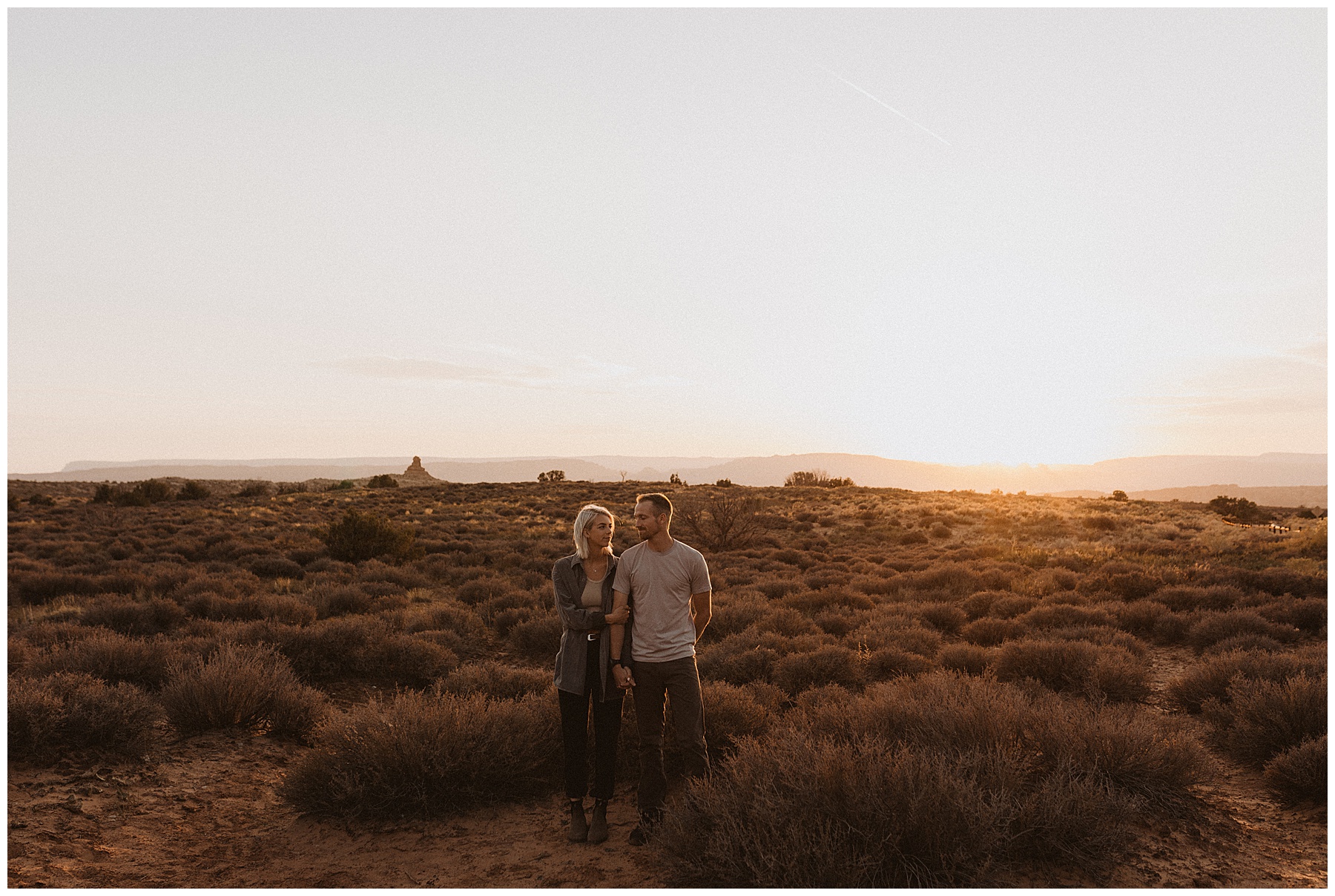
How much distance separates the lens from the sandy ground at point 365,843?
443 centimetres

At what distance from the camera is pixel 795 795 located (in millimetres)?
A: 4051

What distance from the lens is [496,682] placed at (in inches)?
305

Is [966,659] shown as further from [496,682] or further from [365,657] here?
[365,657]

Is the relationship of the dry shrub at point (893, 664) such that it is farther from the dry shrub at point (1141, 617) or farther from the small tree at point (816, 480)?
the small tree at point (816, 480)

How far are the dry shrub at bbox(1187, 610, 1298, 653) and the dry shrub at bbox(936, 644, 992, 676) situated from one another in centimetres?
343

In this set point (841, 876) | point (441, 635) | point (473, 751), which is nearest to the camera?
point (841, 876)

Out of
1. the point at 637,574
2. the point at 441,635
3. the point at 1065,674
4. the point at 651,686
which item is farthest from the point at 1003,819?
the point at 441,635

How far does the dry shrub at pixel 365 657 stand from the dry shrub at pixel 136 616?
2.80 m

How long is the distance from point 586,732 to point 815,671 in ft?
14.3

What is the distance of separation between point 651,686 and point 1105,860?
111 inches

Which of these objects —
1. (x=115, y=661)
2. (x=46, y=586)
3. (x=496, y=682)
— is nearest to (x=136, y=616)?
(x=115, y=661)

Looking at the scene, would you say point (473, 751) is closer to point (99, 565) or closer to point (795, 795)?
point (795, 795)

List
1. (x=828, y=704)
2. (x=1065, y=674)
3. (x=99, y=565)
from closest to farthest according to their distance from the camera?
(x=828, y=704), (x=1065, y=674), (x=99, y=565)

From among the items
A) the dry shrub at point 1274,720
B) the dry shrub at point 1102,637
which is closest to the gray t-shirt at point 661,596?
the dry shrub at point 1274,720
